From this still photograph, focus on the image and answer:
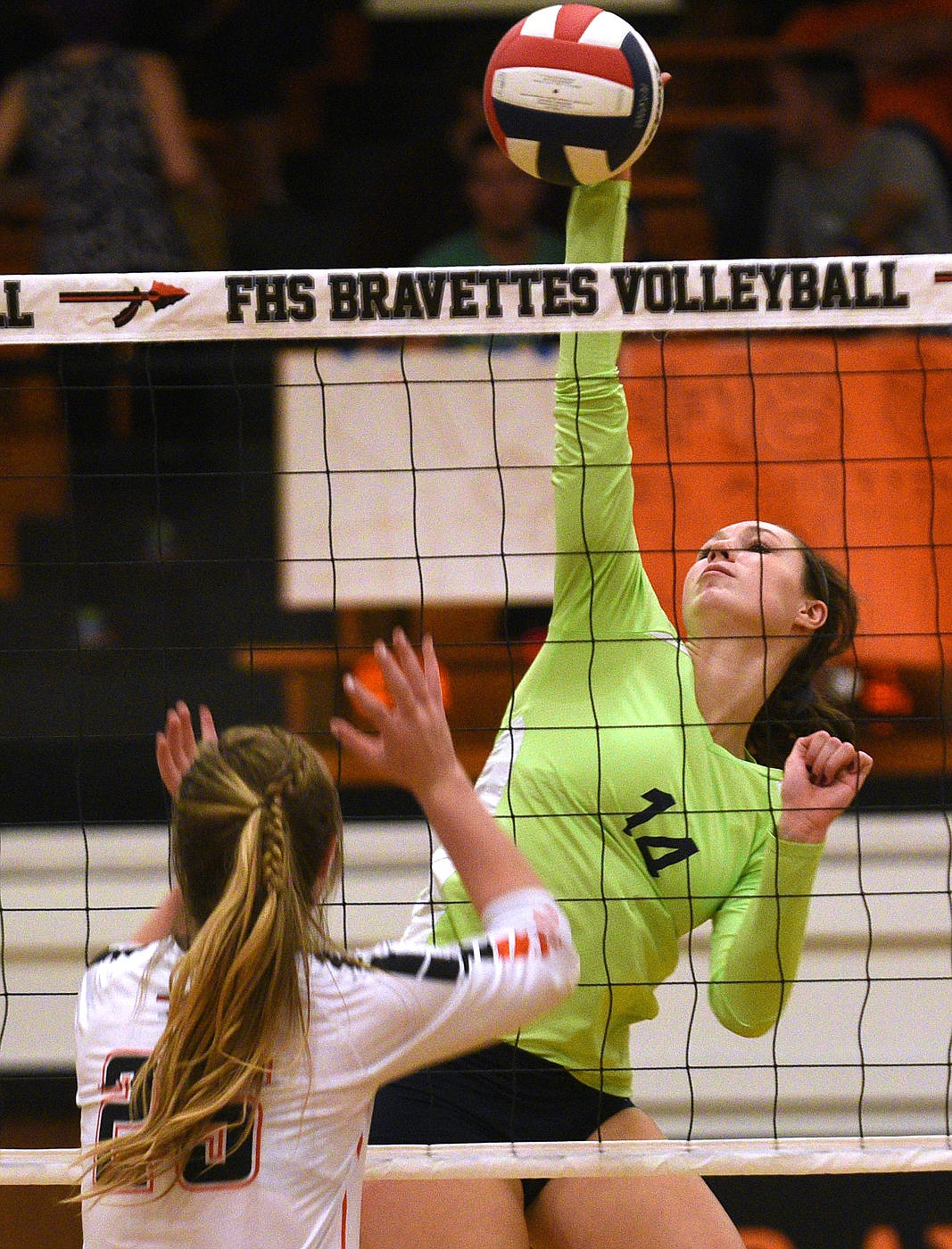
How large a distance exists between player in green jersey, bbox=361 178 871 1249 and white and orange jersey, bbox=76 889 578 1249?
30.5 inches

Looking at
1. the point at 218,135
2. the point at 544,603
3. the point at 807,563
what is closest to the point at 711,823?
the point at 807,563

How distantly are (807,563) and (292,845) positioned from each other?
1.52m

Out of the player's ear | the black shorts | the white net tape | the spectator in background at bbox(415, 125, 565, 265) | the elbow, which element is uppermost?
the spectator in background at bbox(415, 125, 565, 265)

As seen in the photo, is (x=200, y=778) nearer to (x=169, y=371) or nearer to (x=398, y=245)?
(x=169, y=371)

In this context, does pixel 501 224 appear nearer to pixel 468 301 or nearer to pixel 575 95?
pixel 575 95

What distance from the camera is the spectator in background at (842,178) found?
6.21 meters

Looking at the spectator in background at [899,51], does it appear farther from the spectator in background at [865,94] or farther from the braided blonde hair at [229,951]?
the braided blonde hair at [229,951]

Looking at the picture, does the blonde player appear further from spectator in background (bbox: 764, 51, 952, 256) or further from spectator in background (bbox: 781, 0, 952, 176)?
spectator in background (bbox: 781, 0, 952, 176)

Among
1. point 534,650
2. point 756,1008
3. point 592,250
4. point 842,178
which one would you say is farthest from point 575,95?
point 842,178

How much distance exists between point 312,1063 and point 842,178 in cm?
526

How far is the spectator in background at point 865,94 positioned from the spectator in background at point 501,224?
3.01 ft

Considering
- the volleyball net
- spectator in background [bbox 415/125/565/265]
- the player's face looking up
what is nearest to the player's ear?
the player's face looking up

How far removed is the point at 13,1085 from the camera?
17.4 feet

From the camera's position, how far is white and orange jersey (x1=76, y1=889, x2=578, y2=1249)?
76.0 inches
